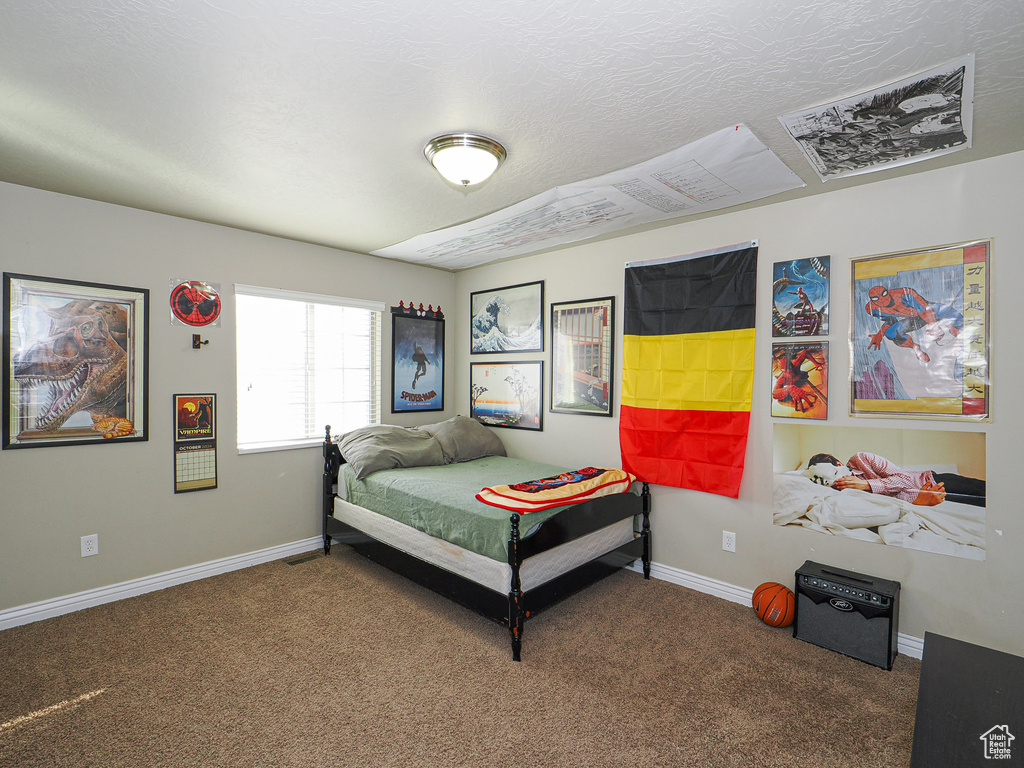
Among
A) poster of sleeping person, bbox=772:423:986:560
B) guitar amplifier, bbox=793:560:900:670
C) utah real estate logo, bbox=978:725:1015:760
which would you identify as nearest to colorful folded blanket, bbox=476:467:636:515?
poster of sleeping person, bbox=772:423:986:560

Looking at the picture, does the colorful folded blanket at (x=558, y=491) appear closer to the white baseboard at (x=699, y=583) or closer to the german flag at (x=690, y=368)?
the german flag at (x=690, y=368)

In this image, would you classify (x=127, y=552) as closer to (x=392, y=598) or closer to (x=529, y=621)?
(x=392, y=598)

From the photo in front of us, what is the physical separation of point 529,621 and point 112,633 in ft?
7.54

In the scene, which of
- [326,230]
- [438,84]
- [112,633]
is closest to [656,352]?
[438,84]

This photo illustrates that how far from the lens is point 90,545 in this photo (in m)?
3.03

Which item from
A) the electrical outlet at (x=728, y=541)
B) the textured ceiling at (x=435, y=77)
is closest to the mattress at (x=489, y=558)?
the electrical outlet at (x=728, y=541)

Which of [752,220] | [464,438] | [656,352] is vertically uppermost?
[752,220]

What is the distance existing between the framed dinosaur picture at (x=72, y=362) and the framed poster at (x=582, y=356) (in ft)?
9.47

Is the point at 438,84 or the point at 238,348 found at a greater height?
the point at 438,84

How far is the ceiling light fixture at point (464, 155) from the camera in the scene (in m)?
2.20

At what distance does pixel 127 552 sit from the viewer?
125 inches

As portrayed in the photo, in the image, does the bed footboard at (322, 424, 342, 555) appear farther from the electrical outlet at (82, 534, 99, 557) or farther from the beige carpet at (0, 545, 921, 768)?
the electrical outlet at (82, 534, 99, 557)

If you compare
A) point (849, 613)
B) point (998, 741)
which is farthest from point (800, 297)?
point (998, 741)

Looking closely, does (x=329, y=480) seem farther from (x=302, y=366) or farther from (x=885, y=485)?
(x=885, y=485)
